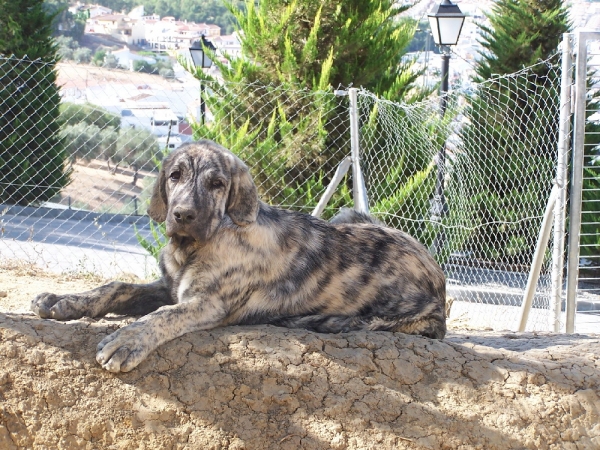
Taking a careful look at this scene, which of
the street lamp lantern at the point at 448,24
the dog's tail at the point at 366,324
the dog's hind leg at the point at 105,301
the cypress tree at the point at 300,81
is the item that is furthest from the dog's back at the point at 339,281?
the street lamp lantern at the point at 448,24

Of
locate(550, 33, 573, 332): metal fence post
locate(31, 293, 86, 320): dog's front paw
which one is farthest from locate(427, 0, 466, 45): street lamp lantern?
locate(31, 293, 86, 320): dog's front paw

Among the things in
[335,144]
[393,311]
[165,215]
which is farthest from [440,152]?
[165,215]

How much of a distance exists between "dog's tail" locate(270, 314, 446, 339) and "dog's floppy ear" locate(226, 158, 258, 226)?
64 cm

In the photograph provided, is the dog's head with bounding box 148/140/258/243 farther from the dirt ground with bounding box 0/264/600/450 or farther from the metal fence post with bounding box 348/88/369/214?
the metal fence post with bounding box 348/88/369/214

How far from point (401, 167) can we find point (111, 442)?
5.18 m

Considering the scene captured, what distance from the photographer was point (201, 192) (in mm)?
4008

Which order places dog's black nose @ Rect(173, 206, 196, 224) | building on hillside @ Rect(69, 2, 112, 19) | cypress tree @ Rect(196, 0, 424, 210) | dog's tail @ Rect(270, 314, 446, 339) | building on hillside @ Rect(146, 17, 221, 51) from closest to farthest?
dog's black nose @ Rect(173, 206, 196, 224) → dog's tail @ Rect(270, 314, 446, 339) → cypress tree @ Rect(196, 0, 424, 210) → building on hillside @ Rect(146, 17, 221, 51) → building on hillside @ Rect(69, 2, 112, 19)

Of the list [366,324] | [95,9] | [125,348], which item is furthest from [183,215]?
[95,9]

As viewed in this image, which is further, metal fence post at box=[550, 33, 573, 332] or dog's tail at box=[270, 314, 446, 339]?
metal fence post at box=[550, 33, 573, 332]

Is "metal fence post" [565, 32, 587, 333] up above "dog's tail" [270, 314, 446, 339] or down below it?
above

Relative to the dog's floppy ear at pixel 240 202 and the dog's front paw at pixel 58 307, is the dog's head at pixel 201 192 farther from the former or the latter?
the dog's front paw at pixel 58 307

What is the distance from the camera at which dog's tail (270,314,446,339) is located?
438 cm

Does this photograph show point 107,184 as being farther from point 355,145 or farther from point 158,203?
point 158,203

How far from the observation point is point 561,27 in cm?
1343
